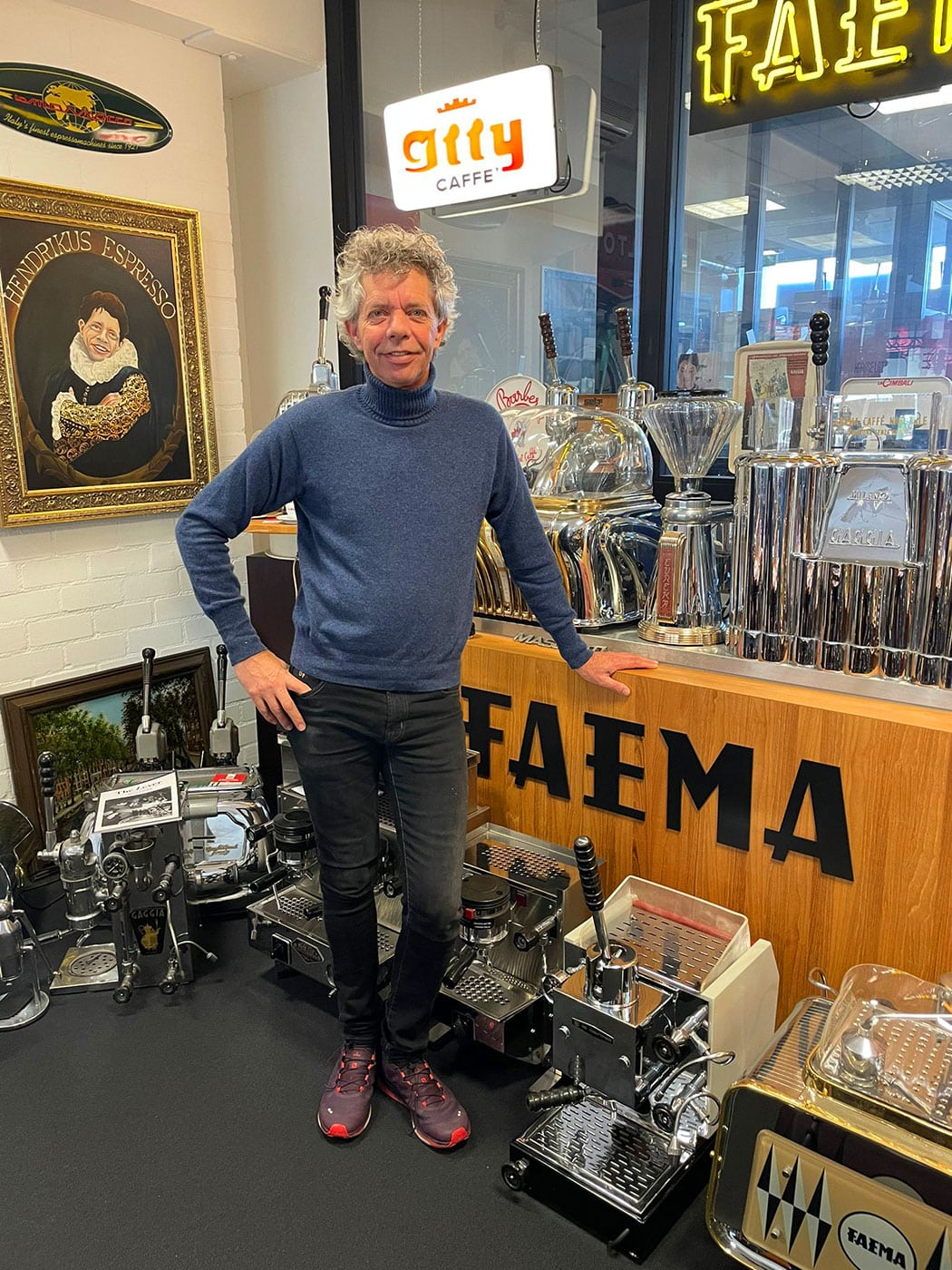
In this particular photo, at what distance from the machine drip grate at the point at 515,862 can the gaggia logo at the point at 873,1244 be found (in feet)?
2.80

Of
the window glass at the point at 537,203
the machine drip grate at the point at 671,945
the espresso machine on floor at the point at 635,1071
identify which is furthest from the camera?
the window glass at the point at 537,203

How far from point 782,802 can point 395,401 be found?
108 cm

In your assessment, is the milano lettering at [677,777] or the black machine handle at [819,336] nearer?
the milano lettering at [677,777]

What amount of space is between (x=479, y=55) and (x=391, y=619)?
2563 mm

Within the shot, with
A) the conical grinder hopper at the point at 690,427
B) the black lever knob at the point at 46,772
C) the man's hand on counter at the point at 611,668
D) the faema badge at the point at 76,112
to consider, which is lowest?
the black lever knob at the point at 46,772

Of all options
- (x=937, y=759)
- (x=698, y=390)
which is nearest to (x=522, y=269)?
(x=698, y=390)

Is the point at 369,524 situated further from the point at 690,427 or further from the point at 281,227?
the point at 281,227

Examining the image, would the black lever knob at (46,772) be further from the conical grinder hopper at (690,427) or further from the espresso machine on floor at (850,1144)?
the espresso machine on floor at (850,1144)

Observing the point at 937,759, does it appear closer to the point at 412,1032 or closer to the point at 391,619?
the point at 391,619

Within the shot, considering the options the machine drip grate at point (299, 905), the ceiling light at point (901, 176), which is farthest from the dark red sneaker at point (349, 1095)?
the ceiling light at point (901, 176)

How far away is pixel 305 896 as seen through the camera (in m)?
2.45

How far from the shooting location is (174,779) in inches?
99.1

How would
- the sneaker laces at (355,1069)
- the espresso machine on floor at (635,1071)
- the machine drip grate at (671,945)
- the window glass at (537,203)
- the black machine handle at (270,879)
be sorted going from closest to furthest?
the espresso machine on floor at (635,1071) < the machine drip grate at (671,945) < the sneaker laces at (355,1069) < the black machine handle at (270,879) < the window glass at (537,203)

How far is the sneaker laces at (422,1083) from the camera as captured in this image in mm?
1830
